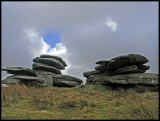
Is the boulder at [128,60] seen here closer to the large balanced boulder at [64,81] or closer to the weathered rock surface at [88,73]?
the weathered rock surface at [88,73]

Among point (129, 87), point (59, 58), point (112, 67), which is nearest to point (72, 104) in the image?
point (129, 87)

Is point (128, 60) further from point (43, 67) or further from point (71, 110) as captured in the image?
point (43, 67)

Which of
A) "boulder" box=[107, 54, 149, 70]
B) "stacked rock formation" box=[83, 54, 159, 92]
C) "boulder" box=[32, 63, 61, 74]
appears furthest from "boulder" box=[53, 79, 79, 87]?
"boulder" box=[107, 54, 149, 70]

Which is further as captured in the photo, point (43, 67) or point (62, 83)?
point (43, 67)

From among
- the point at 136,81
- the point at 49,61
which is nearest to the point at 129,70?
the point at 136,81

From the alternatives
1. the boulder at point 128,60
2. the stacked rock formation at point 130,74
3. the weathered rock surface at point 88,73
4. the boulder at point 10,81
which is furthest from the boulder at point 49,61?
the boulder at point 128,60

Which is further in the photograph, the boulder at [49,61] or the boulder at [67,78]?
the boulder at [49,61]

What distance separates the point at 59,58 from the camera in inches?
1414

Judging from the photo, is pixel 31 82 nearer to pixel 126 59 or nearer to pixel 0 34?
pixel 126 59

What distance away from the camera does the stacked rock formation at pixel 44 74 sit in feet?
85.5

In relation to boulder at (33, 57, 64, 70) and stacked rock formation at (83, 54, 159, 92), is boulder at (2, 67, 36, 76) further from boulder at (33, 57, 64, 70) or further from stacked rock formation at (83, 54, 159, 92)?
stacked rock formation at (83, 54, 159, 92)

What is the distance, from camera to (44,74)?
31.0 m

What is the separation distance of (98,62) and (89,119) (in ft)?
61.5

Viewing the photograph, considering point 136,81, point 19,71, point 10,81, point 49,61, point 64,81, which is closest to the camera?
point 136,81
